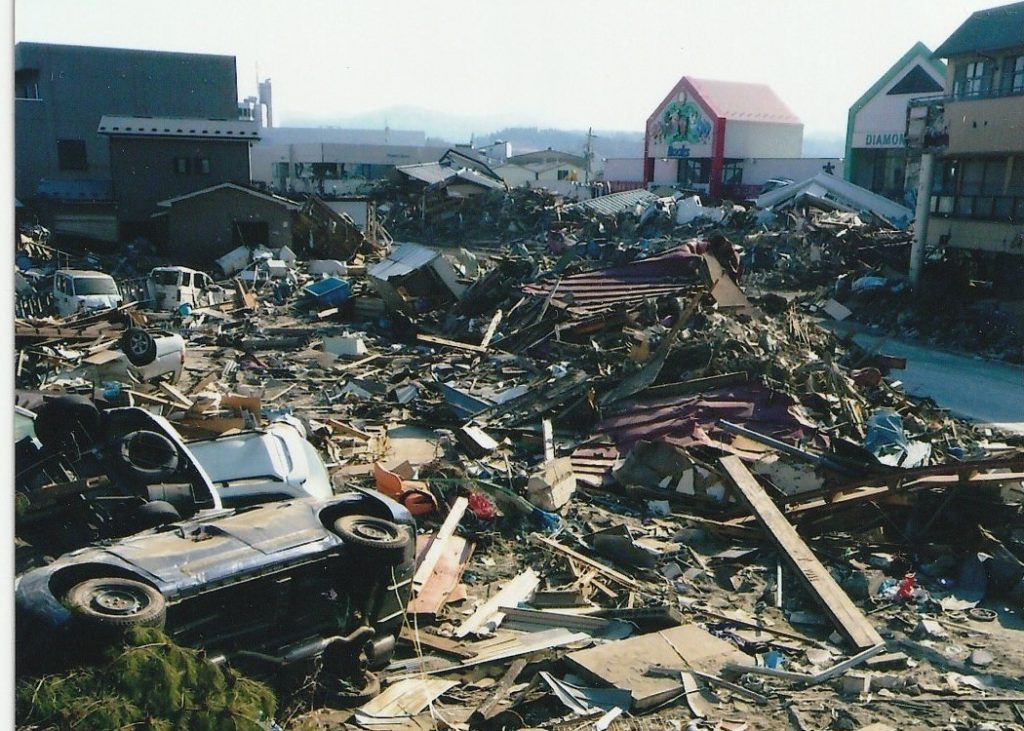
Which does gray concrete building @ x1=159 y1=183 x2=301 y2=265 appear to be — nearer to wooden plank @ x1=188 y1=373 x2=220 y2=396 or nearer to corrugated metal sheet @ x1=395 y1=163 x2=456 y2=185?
corrugated metal sheet @ x1=395 y1=163 x2=456 y2=185

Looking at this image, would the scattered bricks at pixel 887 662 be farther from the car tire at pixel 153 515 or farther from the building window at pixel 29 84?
the building window at pixel 29 84

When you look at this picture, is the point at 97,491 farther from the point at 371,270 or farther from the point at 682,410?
the point at 371,270

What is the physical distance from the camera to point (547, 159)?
70.9m

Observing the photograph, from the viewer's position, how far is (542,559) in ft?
30.8

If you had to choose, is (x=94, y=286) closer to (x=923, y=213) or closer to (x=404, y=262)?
(x=404, y=262)

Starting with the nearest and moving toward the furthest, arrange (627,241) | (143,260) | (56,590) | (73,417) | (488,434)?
1. (56,590)
2. (73,417)
3. (488,434)
4. (143,260)
5. (627,241)

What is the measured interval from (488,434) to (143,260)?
26325mm

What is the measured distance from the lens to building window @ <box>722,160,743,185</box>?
5547 cm

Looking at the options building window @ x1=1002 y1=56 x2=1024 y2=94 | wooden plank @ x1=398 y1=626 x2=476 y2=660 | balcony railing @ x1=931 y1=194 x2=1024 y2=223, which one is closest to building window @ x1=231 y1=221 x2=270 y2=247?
balcony railing @ x1=931 y1=194 x2=1024 y2=223

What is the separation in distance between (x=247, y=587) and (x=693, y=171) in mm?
54962

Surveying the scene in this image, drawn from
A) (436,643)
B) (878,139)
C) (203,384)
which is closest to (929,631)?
(436,643)

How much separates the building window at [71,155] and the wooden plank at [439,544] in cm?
4560

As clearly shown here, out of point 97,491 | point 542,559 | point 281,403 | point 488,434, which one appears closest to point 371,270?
point 281,403

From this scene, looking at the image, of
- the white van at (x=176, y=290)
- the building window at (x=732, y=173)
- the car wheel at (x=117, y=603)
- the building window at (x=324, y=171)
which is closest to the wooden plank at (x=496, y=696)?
the car wheel at (x=117, y=603)
